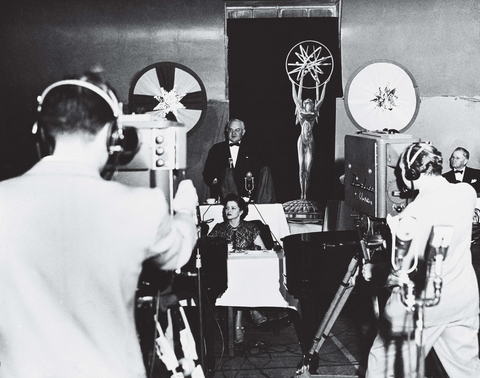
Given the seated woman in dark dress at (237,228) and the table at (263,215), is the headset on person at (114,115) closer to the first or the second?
the seated woman in dark dress at (237,228)

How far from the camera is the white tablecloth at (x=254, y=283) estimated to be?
465 centimetres

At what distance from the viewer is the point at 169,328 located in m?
2.36

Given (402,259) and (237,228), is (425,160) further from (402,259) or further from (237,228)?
(237,228)

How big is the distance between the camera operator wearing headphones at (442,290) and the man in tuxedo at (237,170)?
3738mm

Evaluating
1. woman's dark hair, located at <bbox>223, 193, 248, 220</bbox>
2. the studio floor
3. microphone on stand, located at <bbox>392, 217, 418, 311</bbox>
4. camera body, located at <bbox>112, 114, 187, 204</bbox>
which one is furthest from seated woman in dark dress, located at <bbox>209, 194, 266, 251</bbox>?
camera body, located at <bbox>112, 114, 187, 204</bbox>

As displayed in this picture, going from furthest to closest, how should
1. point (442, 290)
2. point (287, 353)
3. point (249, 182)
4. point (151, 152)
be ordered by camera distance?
point (249, 182)
point (287, 353)
point (442, 290)
point (151, 152)

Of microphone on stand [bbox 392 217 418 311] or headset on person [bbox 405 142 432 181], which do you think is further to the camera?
headset on person [bbox 405 142 432 181]

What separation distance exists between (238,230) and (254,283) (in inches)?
33.4

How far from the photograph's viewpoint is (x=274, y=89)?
7.83 meters

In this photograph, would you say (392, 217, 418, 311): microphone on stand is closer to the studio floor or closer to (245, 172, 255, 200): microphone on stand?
the studio floor

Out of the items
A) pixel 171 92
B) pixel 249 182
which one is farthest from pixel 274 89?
pixel 249 182

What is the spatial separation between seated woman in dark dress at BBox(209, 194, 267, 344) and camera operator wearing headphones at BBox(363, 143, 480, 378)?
2453 mm

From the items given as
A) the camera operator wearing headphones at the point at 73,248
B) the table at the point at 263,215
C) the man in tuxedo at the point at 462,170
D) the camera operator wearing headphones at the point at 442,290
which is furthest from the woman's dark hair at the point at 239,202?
the camera operator wearing headphones at the point at 73,248

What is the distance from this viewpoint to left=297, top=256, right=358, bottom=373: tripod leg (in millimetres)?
3684
